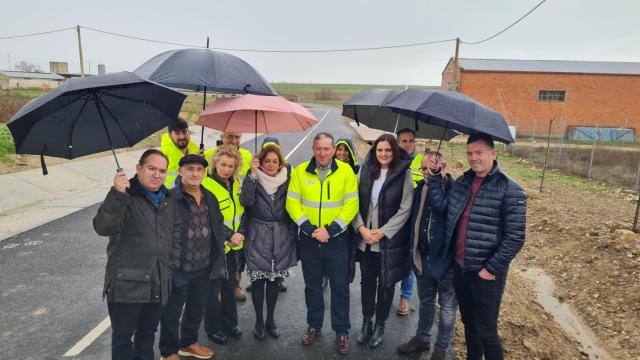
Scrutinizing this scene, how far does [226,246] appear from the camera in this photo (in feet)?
12.4

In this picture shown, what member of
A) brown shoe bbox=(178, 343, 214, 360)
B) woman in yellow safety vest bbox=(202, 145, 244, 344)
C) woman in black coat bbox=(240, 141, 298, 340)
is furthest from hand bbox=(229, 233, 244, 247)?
brown shoe bbox=(178, 343, 214, 360)

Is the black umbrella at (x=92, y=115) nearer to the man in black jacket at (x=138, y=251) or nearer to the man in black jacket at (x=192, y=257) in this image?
the man in black jacket at (x=138, y=251)

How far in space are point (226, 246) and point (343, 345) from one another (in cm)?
145

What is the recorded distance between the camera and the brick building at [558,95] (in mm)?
28484

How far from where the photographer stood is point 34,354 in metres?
3.55

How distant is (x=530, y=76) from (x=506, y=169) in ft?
58.6

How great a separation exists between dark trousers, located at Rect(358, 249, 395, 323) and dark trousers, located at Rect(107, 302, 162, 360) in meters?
1.83

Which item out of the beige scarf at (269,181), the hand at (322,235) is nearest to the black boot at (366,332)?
the hand at (322,235)

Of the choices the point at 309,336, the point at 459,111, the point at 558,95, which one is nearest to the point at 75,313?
the point at 309,336

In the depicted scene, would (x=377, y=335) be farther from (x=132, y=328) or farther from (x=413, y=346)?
(x=132, y=328)

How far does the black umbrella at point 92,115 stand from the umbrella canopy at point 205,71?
0.21 metres

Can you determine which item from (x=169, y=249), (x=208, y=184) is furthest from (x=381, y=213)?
(x=169, y=249)

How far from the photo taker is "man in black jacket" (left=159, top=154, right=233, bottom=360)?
3.21 m

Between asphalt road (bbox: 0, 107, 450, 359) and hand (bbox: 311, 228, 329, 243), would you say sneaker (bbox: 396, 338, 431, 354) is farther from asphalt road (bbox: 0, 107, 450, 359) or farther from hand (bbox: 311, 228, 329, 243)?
hand (bbox: 311, 228, 329, 243)
